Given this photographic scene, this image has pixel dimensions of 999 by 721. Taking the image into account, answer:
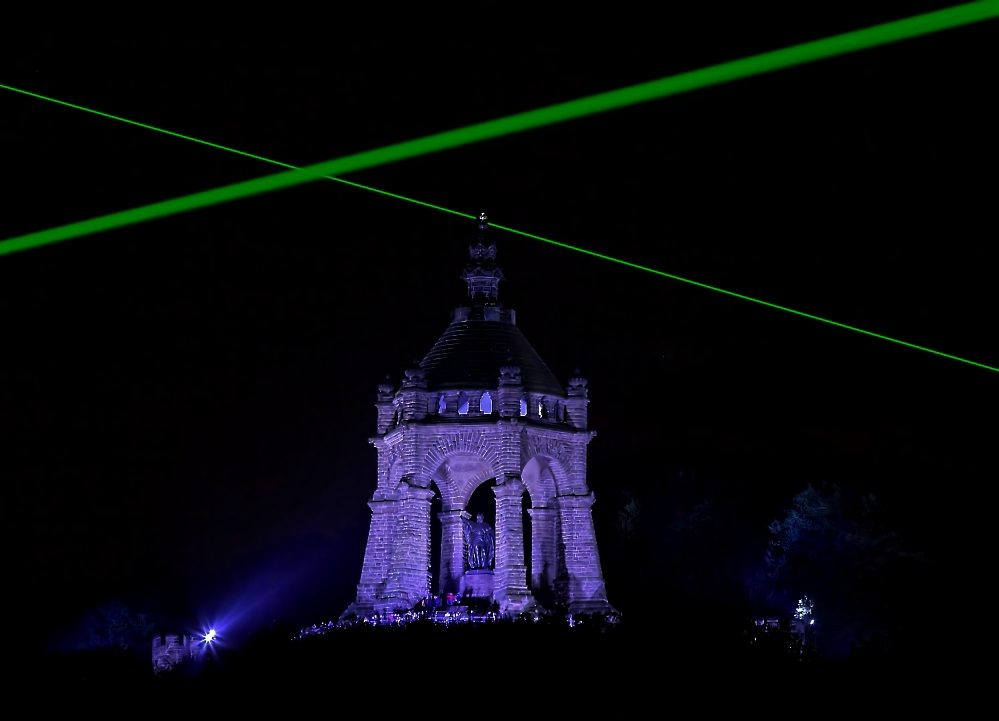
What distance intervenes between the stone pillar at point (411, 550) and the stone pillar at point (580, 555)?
13.1 feet

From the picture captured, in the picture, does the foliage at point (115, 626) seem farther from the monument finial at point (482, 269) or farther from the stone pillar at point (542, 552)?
the monument finial at point (482, 269)

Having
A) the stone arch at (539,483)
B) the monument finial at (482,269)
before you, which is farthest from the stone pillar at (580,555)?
the monument finial at (482,269)

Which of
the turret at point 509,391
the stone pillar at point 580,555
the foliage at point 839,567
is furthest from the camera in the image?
the foliage at point 839,567

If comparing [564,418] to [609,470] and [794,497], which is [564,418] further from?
[609,470]

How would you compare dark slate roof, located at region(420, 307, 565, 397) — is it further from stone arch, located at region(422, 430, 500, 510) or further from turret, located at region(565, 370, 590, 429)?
stone arch, located at region(422, 430, 500, 510)

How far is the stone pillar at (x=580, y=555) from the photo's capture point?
45.0m

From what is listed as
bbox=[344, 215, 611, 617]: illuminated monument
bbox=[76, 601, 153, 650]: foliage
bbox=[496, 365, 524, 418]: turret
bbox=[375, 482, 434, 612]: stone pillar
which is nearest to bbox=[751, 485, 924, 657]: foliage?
bbox=[344, 215, 611, 617]: illuminated monument

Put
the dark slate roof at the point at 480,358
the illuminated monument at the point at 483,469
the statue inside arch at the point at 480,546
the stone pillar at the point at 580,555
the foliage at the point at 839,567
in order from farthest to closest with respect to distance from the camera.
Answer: the foliage at the point at 839,567
the statue inside arch at the point at 480,546
the dark slate roof at the point at 480,358
the stone pillar at the point at 580,555
the illuminated monument at the point at 483,469

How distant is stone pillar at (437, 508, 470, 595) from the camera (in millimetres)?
46375

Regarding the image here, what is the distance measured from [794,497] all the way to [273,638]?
2538cm

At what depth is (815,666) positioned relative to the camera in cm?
3356

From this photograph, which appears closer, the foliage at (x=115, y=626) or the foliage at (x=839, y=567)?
the foliage at (x=839, y=567)

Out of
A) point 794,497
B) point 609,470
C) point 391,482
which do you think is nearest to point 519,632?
point 391,482

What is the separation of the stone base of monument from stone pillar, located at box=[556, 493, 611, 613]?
7.52 feet
